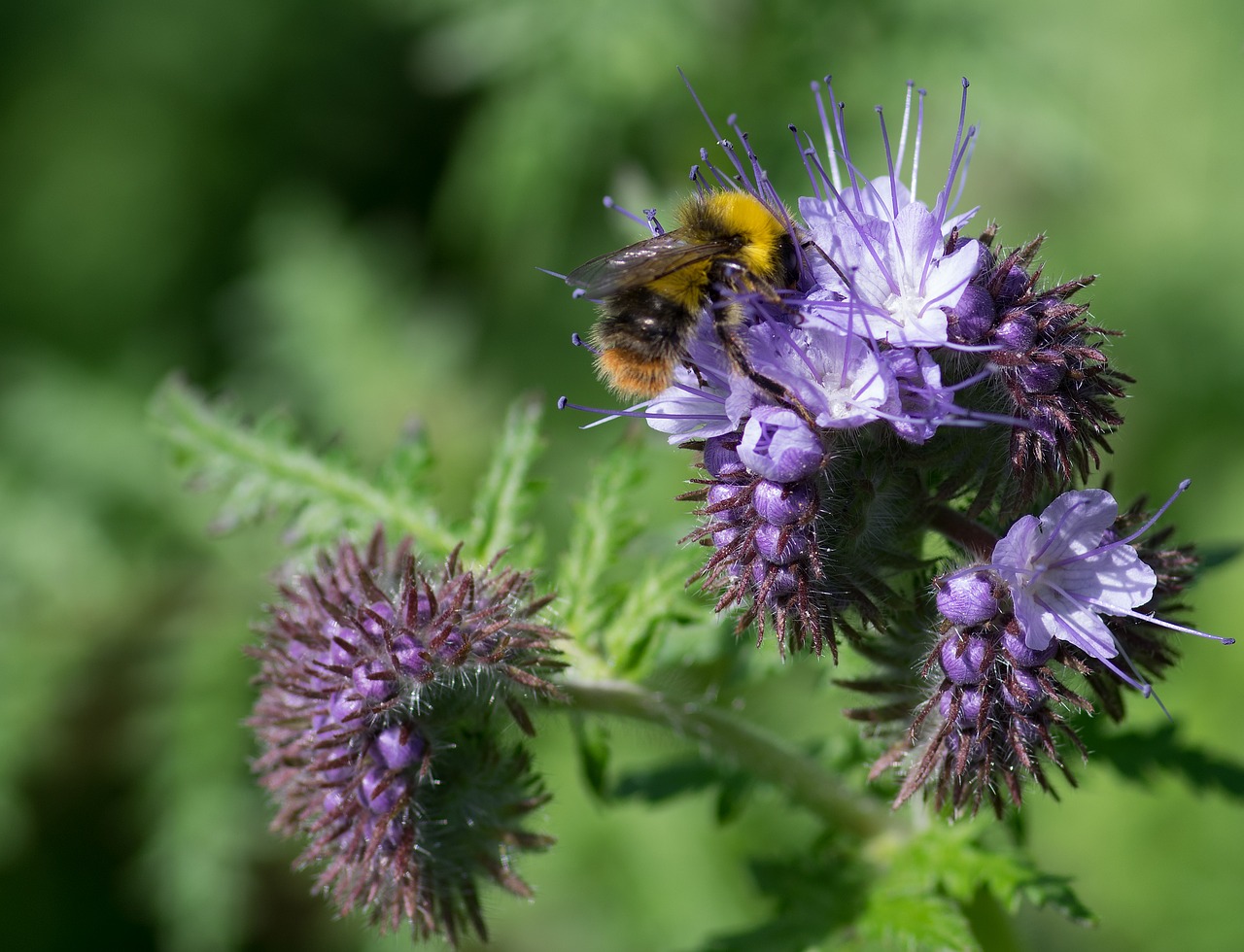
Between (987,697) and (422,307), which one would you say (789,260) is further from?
(422,307)

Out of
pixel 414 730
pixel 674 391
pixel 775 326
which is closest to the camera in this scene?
pixel 775 326

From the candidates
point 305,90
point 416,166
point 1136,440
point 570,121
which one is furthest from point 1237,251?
point 305,90

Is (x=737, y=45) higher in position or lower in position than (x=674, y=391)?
higher

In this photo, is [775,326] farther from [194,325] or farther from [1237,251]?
[194,325]

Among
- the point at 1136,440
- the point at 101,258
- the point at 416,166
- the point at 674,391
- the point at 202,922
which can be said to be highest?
the point at 416,166

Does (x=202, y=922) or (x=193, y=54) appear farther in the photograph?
(x=193, y=54)

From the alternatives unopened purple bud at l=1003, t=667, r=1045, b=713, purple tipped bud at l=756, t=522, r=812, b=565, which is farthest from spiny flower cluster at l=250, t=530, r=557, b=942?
unopened purple bud at l=1003, t=667, r=1045, b=713

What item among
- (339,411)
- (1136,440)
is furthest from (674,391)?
(1136,440)

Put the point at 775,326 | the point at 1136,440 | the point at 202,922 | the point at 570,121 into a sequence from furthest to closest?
1. the point at 1136,440
2. the point at 570,121
3. the point at 202,922
4. the point at 775,326
